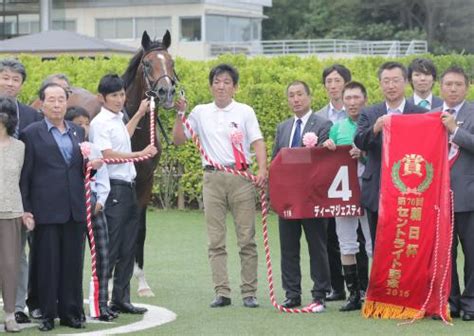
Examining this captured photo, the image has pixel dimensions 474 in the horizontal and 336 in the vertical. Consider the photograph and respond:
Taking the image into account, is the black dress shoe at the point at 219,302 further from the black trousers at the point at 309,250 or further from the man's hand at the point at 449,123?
the man's hand at the point at 449,123

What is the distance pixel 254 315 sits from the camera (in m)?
8.63

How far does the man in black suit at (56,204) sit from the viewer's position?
25.8 feet

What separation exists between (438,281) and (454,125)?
118cm

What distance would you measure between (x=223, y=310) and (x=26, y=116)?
2.25 metres

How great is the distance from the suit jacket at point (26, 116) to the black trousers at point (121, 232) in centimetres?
79

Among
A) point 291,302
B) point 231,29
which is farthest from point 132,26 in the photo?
point 291,302

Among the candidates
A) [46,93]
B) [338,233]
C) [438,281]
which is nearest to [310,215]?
[338,233]

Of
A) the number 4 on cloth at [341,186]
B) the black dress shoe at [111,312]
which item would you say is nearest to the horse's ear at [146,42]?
the number 4 on cloth at [341,186]

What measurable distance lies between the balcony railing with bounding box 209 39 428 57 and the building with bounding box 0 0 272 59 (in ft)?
1.05

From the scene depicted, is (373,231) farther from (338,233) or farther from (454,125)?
(454,125)

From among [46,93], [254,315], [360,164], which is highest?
[46,93]

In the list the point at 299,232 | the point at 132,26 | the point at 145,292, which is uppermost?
the point at 132,26

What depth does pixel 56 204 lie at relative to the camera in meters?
7.86

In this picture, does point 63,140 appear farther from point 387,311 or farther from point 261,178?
point 387,311
